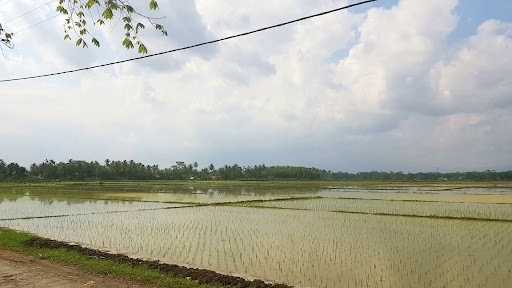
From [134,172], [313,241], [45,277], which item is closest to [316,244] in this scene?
[313,241]

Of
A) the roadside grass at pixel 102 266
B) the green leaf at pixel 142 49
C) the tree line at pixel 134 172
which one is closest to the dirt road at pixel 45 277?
the roadside grass at pixel 102 266

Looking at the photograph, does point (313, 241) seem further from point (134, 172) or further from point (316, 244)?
point (134, 172)

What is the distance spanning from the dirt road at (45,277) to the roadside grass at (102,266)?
9.9 inches

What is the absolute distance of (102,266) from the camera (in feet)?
25.2

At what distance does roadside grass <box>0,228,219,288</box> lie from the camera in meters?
6.76

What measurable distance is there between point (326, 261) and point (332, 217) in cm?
851

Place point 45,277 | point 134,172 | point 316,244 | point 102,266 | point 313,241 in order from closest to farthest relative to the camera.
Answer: point 45,277 < point 102,266 < point 316,244 < point 313,241 < point 134,172

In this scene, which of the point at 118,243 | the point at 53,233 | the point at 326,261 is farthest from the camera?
the point at 53,233

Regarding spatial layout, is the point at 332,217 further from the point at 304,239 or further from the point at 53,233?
the point at 53,233

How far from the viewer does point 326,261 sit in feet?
28.4

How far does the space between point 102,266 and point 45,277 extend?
104cm

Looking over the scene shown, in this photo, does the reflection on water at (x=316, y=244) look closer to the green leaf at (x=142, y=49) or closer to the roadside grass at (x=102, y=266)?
the roadside grass at (x=102, y=266)

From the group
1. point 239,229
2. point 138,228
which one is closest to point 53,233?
point 138,228

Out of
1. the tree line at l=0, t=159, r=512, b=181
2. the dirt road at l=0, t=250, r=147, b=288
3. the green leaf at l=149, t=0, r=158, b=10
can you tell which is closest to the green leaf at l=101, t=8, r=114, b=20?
the green leaf at l=149, t=0, r=158, b=10
